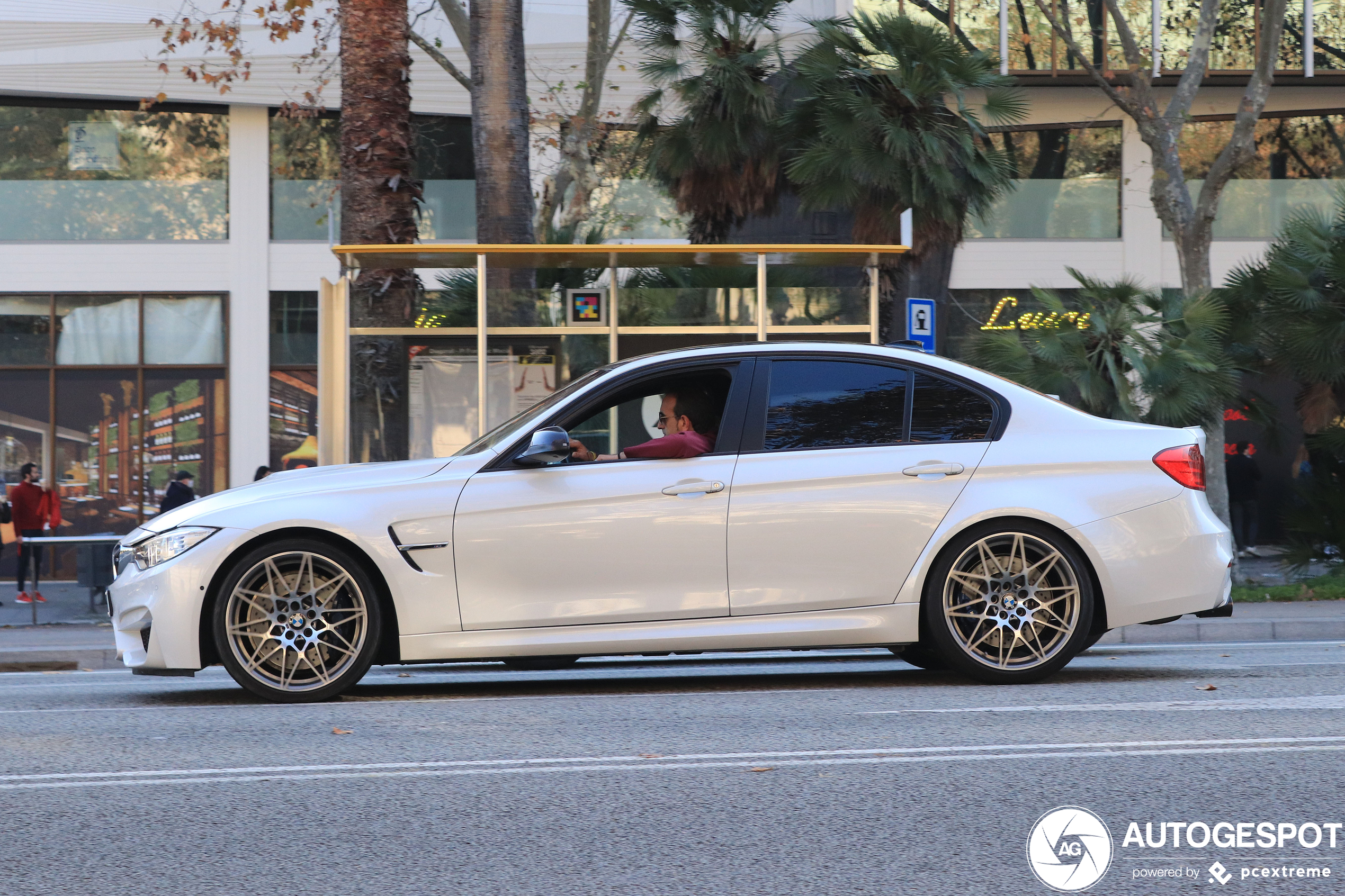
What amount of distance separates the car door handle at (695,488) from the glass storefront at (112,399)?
1675 centimetres

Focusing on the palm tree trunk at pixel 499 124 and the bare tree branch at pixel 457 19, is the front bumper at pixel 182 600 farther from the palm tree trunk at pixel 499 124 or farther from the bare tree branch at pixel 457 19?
the bare tree branch at pixel 457 19

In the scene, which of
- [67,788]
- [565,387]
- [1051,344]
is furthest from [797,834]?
[1051,344]

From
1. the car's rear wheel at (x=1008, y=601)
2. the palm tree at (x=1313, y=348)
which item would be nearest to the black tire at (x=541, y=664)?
the car's rear wheel at (x=1008, y=601)

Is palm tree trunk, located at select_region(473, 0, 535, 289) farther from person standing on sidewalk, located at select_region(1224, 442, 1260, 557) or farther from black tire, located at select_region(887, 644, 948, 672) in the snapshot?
person standing on sidewalk, located at select_region(1224, 442, 1260, 557)

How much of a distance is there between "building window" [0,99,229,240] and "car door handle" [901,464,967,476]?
17665 millimetres

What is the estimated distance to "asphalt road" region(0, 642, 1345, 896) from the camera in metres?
3.76

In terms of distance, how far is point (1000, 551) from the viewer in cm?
670

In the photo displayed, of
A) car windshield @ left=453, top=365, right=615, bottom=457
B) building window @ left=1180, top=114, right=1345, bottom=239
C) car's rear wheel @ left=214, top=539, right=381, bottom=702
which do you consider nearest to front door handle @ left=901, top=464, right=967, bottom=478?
car windshield @ left=453, top=365, right=615, bottom=457

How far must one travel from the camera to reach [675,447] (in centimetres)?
669

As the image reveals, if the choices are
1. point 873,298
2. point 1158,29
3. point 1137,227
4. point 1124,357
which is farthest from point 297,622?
point 1137,227

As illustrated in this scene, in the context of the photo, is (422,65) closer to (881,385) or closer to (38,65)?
(38,65)

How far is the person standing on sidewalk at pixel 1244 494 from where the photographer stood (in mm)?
21422

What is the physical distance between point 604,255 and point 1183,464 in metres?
6.46

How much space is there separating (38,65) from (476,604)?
59.7 feet
